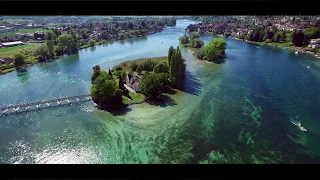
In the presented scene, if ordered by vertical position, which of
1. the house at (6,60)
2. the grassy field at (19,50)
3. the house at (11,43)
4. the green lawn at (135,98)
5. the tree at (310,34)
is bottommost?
the green lawn at (135,98)

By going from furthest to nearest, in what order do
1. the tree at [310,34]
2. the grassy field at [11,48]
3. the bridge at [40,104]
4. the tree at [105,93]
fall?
the tree at [310,34]
the grassy field at [11,48]
the bridge at [40,104]
the tree at [105,93]

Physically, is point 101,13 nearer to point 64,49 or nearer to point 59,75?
point 59,75

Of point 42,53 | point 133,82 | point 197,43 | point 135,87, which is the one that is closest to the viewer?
point 135,87

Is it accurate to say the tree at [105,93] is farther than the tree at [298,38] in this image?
No

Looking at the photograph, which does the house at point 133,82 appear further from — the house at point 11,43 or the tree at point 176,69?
the house at point 11,43

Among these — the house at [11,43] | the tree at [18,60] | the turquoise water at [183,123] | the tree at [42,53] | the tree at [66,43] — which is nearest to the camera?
the turquoise water at [183,123]

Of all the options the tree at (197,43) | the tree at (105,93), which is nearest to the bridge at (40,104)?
the tree at (105,93)

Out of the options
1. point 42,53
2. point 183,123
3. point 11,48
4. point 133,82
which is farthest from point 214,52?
point 11,48

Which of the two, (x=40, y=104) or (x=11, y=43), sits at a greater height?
(x=11, y=43)

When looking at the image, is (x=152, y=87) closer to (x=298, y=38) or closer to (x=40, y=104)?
(x=40, y=104)
